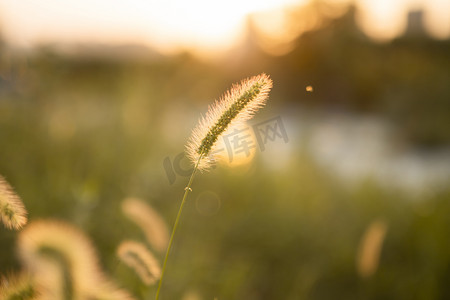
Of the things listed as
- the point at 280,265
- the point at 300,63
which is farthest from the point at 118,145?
the point at 300,63

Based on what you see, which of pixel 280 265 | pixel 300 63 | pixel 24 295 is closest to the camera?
pixel 24 295

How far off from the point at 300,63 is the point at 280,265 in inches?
227

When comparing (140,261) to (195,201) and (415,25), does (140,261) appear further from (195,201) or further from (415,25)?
(415,25)

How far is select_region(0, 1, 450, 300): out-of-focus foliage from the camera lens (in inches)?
109

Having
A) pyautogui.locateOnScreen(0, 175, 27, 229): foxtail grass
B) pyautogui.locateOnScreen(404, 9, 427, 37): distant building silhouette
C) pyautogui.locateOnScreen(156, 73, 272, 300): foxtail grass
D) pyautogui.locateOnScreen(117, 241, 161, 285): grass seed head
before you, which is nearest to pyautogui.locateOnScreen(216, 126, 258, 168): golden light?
pyautogui.locateOnScreen(156, 73, 272, 300): foxtail grass

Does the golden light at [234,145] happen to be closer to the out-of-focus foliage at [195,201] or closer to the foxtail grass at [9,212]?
the foxtail grass at [9,212]

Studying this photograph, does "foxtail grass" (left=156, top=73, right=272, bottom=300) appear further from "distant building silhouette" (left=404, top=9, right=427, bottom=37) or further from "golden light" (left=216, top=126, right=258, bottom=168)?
"distant building silhouette" (left=404, top=9, right=427, bottom=37)

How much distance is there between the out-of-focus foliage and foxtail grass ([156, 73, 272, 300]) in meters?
0.79

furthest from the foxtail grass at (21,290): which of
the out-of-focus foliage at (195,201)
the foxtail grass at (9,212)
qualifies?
the out-of-focus foliage at (195,201)

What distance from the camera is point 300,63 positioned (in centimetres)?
841

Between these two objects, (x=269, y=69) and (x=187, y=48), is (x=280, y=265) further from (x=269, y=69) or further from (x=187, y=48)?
(x=269, y=69)

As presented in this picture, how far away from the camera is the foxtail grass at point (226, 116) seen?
1034 millimetres

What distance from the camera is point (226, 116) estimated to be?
3.45 ft

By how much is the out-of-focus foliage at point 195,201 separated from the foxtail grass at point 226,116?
31.3 inches
